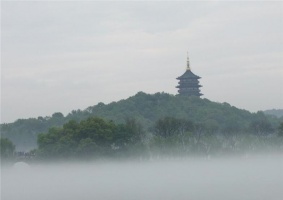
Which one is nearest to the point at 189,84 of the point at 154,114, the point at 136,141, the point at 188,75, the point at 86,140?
the point at 188,75

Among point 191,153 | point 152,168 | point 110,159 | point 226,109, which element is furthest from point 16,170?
point 226,109

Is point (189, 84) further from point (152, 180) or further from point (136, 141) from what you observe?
point (152, 180)

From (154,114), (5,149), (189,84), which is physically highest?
(189,84)

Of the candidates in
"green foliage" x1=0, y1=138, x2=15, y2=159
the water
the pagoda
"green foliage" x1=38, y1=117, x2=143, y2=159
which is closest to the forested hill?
the pagoda

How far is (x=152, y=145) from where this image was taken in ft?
189

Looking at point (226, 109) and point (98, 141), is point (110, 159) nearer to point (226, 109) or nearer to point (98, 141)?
point (98, 141)

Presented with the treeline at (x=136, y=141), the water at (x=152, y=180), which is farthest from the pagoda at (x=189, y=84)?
the water at (x=152, y=180)

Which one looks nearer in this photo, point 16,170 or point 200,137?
point 16,170

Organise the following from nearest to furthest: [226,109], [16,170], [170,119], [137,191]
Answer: [137,191], [16,170], [170,119], [226,109]

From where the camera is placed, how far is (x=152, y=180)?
47.1m

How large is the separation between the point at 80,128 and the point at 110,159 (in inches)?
132

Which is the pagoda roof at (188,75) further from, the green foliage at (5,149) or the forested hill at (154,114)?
the green foliage at (5,149)

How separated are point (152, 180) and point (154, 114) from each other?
45985 mm

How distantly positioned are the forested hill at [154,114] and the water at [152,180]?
55.5 feet
